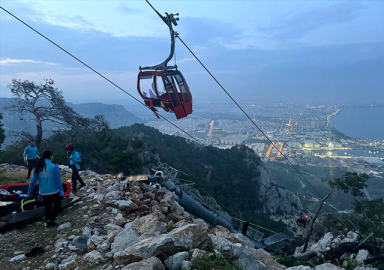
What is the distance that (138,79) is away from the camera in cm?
873

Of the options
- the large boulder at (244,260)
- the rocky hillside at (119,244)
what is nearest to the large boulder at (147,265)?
the rocky hillside at (119,244)

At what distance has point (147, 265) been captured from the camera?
287 cm

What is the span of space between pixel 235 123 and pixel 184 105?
143 m

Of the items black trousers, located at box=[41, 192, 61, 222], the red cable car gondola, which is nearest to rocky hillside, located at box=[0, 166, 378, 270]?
black trousers, located at box=[41, 192, 61, 222]

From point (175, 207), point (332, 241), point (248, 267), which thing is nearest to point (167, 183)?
point (175, 207)

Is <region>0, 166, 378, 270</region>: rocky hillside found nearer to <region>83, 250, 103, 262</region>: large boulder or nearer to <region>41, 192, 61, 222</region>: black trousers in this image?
<region>83, 250, 103, 262</region>: large boulder

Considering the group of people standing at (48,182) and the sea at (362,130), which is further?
the sea at (362,130)

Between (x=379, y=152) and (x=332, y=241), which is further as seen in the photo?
(x=379, y=152)

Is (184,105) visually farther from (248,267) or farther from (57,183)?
(248,267)

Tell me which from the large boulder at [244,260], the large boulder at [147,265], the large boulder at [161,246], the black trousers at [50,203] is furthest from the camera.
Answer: the black trousers at [50,203]

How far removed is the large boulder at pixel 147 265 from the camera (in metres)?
2.85

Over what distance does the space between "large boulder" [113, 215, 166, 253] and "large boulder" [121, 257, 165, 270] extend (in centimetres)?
89

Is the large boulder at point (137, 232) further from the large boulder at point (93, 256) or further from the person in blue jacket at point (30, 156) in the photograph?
the person in blue jacket at point (30, 156)

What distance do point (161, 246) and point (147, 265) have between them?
0.41 meters
